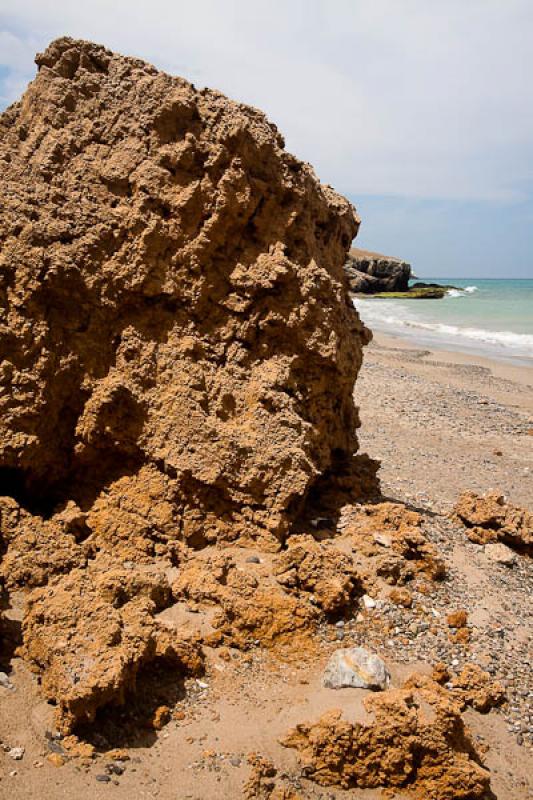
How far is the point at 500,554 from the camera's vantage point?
679 cm

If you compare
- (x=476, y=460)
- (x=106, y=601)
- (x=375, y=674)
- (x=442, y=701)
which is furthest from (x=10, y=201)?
(x=476, y=460)

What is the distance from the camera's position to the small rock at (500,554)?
6711mm

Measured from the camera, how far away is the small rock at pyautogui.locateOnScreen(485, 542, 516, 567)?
6.71 meters

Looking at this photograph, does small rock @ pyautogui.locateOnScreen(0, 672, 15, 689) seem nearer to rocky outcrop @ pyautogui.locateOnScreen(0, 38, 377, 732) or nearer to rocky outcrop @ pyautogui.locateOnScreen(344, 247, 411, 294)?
rocky outcrop @ pyautogui.locateOnScreen(0, 38, 377, 732)

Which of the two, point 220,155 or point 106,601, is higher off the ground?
point 220,155

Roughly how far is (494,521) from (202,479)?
11.3 feet

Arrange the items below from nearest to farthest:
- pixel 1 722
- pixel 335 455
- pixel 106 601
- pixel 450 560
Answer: pixel 1 722 < pixel 106 601 < pixel 450 560 < pixel 335 455

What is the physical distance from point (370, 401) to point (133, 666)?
13.1m

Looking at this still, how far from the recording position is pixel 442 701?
4.33 m

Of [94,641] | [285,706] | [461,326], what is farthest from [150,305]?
[461,326]

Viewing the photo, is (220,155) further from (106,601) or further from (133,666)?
(133,666)

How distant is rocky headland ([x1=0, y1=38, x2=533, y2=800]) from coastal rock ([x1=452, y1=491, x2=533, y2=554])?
2 centimetres

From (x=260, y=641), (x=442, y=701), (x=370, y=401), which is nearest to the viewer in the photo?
(x=442, y=701)

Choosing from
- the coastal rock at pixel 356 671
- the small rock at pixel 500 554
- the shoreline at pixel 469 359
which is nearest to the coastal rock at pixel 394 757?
the coastal rock at pixel 356 671
